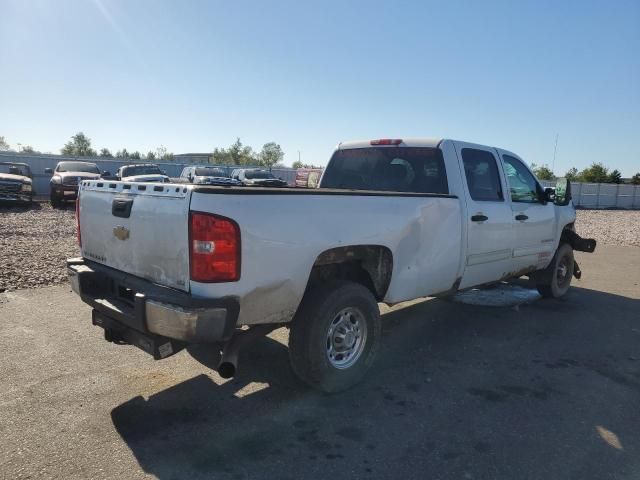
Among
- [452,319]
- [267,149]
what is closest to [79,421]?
[452,319]

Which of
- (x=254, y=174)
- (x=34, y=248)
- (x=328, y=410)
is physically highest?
(x=254, y=174)

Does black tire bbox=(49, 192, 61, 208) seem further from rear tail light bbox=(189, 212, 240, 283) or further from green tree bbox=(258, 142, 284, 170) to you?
green tree bbox=(258, 142, 284, 170)

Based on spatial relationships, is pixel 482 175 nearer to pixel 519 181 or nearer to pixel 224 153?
pixel 519 181

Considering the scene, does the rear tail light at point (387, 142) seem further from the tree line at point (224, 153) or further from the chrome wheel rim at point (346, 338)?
the tree line at point (224, 153)

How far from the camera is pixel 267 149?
266ft

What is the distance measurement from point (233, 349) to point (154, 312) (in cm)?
58

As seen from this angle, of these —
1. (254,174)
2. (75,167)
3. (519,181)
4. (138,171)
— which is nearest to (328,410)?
(519,181)

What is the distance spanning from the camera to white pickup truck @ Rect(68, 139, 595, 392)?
112 inches

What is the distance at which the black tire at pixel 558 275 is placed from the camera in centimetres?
666

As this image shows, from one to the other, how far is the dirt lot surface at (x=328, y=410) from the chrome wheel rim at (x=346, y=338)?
26 cm

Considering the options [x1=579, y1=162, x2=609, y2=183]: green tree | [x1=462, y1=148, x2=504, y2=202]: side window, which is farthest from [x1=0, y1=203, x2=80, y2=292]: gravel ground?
[x1=579, y1=162, x2=609, y2=183]: green tree

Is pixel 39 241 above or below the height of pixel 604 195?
below

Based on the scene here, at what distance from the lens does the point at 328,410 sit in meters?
3.45

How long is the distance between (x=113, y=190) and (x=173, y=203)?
2.91 feet
